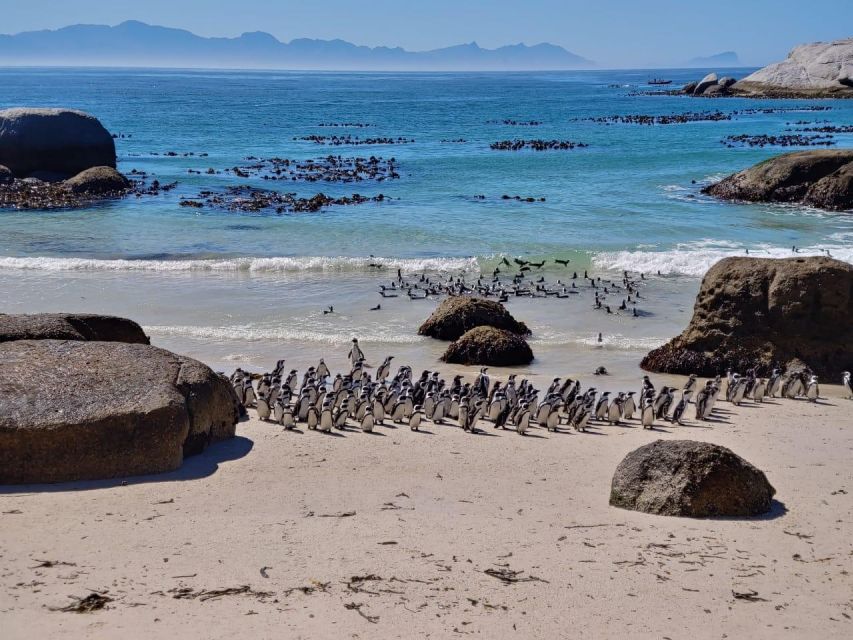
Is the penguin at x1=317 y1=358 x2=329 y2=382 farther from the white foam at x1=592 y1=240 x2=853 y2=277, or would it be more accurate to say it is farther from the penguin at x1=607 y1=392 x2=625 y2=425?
the white foam at x1=592 y1=240 x2=853 y2=277

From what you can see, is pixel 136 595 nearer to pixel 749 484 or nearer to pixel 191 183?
pixel 749 484

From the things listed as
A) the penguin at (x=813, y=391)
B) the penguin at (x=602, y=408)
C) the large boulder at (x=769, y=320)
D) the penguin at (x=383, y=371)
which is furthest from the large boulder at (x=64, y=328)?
the penguin at (x=813, y=391)

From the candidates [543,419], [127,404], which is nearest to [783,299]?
[543,419]

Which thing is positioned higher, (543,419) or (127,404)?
(127,404)

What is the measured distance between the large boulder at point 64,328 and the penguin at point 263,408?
7.31 ft

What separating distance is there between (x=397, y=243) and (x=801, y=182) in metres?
16.6

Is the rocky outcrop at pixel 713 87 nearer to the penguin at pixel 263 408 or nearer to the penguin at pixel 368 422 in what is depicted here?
the penguin at pixel 368 422

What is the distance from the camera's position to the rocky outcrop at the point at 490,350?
693 inches

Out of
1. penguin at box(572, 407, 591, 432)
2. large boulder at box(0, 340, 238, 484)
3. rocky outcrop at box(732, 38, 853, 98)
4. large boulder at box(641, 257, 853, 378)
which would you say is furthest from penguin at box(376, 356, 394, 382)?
rocky outcrop at box(732, 38, 853, 98)

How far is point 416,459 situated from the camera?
37.8 ft

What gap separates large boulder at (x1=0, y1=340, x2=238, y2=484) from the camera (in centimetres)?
1003

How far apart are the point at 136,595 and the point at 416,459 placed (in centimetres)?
437

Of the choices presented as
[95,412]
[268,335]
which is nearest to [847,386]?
A: [268,335]

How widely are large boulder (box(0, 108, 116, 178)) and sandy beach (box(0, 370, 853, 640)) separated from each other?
Answer: 111ft
